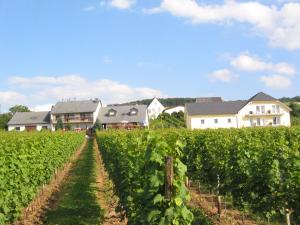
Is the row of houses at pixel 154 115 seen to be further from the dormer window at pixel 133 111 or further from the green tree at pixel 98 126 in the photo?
the green tree at pixel 98 126

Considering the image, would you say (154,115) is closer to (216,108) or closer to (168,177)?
(216,108)

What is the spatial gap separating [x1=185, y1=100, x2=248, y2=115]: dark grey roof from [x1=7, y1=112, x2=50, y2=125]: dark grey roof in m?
33.4

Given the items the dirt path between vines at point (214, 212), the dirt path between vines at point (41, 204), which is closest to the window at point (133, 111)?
the dirt path between vines at point (41, 204)

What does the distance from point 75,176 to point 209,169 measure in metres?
11.5

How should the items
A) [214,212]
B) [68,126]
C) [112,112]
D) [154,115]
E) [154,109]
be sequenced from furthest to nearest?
[154,109]
[154,115]
[68,126]
[112,112]
[214,212]

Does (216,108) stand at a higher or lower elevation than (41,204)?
higher

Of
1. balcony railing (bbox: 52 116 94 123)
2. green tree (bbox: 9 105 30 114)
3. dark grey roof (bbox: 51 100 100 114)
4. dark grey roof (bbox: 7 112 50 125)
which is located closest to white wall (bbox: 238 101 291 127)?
balcony railing (bbox: 52 116 94 123)

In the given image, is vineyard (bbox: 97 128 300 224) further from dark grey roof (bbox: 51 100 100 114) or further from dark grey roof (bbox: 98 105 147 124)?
dark grey roof (bbox: 51 100 100 114)

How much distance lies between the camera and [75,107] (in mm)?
92000

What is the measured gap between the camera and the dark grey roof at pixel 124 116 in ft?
287

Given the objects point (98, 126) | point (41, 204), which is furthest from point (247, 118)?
point (41, 204)

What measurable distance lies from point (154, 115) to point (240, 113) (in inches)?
1315

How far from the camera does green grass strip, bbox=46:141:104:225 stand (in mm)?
12641

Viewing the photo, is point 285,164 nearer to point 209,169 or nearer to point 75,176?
point 209,169
